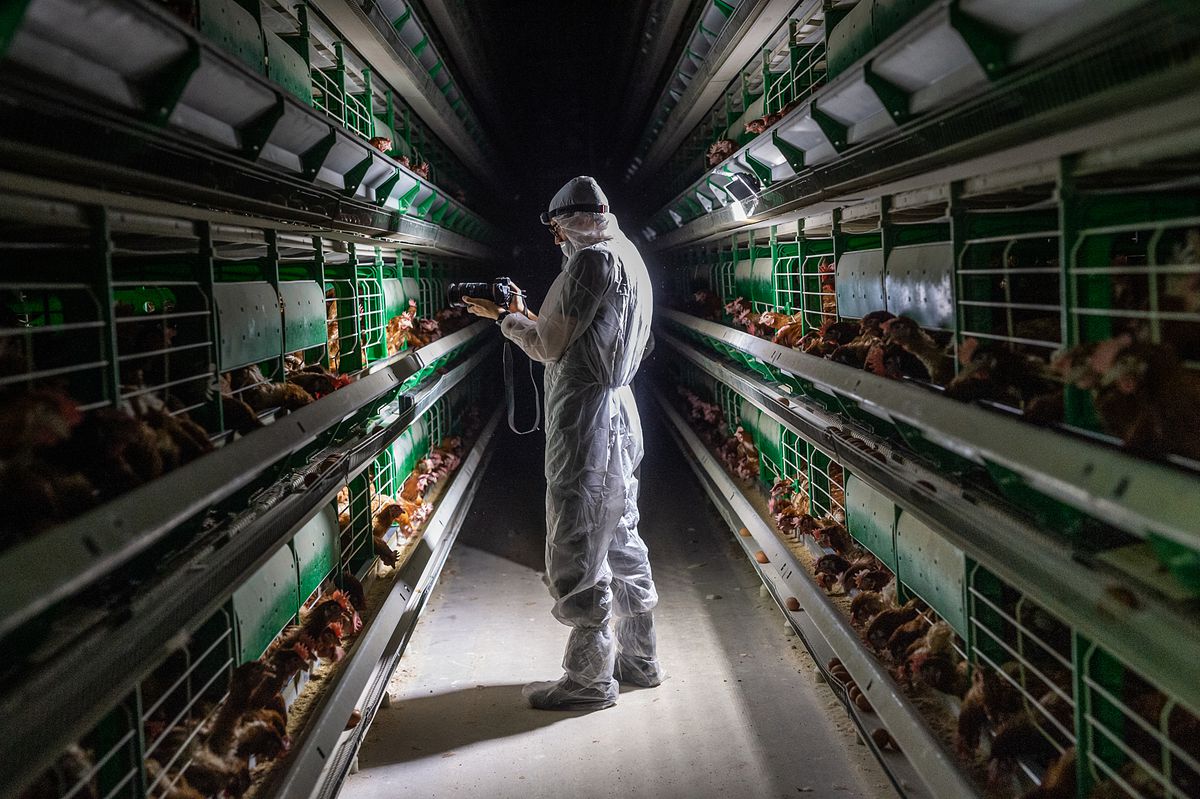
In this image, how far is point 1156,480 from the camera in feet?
3.99

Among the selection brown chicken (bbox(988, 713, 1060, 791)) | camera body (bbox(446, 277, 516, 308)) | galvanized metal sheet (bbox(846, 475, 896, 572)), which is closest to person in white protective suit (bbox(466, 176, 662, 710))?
camera body (bbox(446, 277, 516, 308))

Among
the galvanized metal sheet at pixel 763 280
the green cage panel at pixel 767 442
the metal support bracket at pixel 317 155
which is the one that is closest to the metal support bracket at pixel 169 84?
the metal support bracket at pixel 317 155

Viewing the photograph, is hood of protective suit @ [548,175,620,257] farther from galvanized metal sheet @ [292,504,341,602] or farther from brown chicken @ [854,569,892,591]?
brown chicken @ [854,569,892,591]

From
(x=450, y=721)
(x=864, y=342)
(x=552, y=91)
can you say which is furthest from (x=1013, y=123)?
(x=552, y=91)

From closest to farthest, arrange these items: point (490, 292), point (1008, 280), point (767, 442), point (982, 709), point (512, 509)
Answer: point (982, 709) → point (1008, 280) → point (490, 292) → point (767, 442) → point (512, 509)

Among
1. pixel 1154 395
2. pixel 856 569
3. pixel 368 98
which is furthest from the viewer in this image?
pixel 368 98

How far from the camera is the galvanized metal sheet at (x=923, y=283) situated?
2377mm

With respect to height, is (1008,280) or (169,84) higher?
(169,84)

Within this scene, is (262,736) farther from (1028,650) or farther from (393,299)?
(393,299)

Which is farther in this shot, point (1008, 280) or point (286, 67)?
point (286, 67)

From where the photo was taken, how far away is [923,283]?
99.7 inches

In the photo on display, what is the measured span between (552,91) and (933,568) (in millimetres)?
10529

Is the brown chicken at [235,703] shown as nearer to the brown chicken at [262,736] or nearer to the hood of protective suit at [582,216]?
the brown chicken at [262,736]

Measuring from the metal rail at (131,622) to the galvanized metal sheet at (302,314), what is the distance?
0.51 m
